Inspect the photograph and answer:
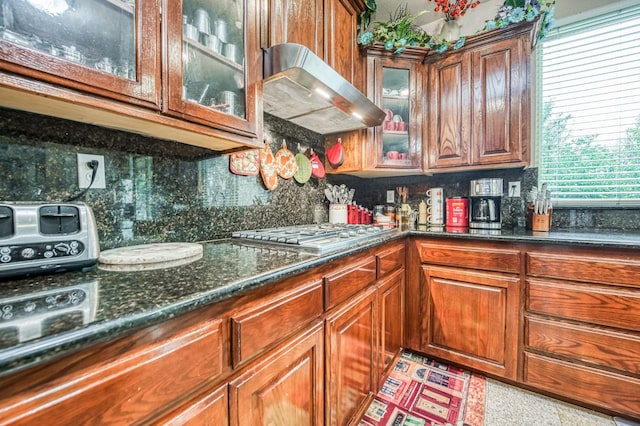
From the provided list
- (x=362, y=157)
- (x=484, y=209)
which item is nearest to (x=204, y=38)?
(x=362, y=157)

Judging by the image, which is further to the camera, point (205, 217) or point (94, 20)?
point (205, 217)

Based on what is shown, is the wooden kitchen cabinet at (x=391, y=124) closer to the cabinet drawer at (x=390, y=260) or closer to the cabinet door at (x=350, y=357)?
the cabinet drawer at (x=390, y=260)

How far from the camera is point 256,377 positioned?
0.70 metres

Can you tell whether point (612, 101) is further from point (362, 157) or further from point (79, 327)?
point (79, 327)

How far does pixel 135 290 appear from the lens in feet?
1.86

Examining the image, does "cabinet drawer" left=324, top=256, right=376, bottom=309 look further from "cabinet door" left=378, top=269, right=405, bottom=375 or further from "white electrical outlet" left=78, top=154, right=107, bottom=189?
"white electrical outlet" left=78, top=154, right=107, bottom=189

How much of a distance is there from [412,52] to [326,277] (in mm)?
1874

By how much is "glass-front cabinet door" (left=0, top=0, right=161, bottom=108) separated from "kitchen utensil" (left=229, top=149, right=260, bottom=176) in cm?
61

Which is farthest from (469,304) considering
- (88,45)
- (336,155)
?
(88,45)

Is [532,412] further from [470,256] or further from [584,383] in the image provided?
[470,256]

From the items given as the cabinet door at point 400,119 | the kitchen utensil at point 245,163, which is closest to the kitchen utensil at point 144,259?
the kitchen utensil at point 245,163

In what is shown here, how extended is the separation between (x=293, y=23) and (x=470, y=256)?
1606 mm

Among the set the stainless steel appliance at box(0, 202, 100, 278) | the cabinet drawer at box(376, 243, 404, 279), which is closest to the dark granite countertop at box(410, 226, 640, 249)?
the cabinet drawer at box(376, 243, 404, 279)

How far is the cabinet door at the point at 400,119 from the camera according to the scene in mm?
2012
